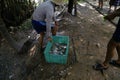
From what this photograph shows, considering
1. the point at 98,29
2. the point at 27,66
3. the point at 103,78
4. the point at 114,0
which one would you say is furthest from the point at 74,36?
the point at 114,0

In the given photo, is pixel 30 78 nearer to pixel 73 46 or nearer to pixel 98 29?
pixel 73 46

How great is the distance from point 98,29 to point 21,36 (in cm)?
286

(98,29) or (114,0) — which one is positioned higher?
(114,0)

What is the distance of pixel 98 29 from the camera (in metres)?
6.20

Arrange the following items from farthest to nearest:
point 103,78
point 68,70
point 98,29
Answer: point 98,29 < point 68,70 < point 103,78

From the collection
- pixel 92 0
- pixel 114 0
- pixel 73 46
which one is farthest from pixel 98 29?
pixel 92 0

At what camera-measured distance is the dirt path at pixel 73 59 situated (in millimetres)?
3807

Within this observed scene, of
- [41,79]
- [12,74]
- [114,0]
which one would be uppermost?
[114,0]

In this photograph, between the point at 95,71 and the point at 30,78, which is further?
the point at 30,78

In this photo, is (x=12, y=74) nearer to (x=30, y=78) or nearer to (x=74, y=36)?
(x=30, y=78)

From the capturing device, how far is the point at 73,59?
4.25 meters

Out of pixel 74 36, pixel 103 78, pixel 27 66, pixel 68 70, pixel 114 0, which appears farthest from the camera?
pixel 114 0

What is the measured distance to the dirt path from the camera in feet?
12.5

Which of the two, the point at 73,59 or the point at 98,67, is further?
the point at 73,59
